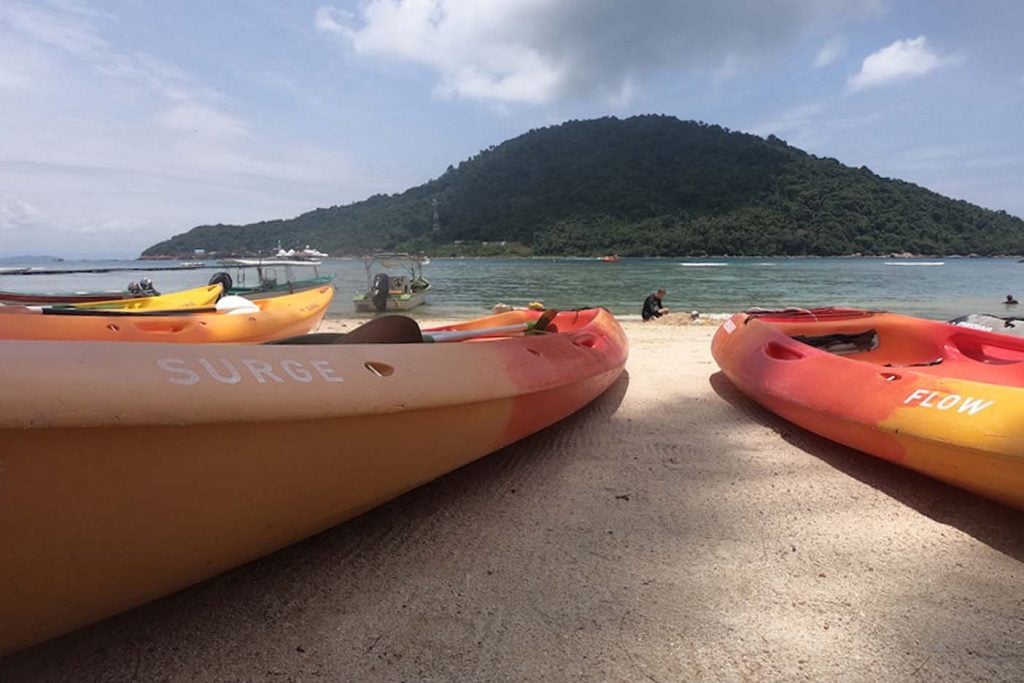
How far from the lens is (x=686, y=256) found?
75.8 meters

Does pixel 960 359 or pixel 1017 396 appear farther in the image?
pixel 960 359

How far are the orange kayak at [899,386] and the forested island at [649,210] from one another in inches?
2284

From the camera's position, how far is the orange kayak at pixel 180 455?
135cm

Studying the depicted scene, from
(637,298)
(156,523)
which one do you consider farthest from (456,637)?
(637,298)

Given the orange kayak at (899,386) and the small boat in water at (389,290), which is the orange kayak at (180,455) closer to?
the orange kayak at (899,386)

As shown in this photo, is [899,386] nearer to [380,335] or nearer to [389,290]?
[380,335]

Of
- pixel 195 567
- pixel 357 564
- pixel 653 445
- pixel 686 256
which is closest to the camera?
pixel 195 567

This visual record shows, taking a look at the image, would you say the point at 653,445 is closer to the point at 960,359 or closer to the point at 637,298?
the point at 960,359

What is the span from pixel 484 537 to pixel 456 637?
24.8 inches

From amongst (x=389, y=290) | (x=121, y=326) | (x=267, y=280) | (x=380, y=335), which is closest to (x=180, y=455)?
(x=380, y=335)

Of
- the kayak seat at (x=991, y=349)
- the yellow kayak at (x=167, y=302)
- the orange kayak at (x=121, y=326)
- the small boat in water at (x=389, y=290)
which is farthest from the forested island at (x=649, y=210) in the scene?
the kayak seat at (x=991, y=349)

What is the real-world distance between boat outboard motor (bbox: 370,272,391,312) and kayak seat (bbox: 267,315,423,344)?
40.5ft

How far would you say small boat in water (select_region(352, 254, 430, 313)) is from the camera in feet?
49.6

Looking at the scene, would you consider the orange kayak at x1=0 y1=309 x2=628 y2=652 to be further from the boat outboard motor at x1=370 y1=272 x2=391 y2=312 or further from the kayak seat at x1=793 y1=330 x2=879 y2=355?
the boat outboard motor at x1=370 y1=272 x2=391 y2=312
